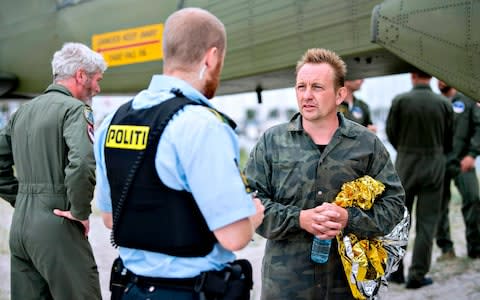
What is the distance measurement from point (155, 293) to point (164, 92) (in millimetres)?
602

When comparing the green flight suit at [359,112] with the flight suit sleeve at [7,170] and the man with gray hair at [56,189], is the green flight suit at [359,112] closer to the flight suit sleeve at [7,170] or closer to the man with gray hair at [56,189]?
the man with gray hair at [56,189]

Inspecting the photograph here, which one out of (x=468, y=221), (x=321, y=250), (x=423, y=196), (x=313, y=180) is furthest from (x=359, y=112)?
(x=321, y=250)

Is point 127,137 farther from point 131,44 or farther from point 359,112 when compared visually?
point 131,44

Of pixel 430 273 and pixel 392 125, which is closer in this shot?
pixel 392 125

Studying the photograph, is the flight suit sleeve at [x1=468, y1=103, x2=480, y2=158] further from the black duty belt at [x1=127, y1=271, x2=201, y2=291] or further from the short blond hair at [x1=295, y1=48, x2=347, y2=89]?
the black duty belt at [x1=127, y1=271, x2=201, y2=291]

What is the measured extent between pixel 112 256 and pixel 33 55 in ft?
9.31

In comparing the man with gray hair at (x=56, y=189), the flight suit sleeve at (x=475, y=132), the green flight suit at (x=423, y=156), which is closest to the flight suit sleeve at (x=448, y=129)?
the green flight suit at (x=423, y=156)

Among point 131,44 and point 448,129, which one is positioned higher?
point 131,44

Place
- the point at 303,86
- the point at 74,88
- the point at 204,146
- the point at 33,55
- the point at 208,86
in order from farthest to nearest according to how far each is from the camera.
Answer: the point at 33,55
the point at 74,88
the point at 303,86
the point at 208,86
the point at 204,146

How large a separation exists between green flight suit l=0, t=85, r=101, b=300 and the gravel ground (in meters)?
1.90

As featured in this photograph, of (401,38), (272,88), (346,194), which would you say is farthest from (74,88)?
(272,88)

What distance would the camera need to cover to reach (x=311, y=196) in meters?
2.53

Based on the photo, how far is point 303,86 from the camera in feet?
8.55

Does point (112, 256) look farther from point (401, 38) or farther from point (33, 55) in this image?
point (401, 38)
